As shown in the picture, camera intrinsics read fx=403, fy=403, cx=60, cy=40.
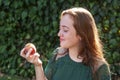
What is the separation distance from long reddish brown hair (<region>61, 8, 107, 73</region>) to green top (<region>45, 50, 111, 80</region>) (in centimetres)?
5

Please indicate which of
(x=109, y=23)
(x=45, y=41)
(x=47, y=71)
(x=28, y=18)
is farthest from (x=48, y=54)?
(x=47, y=71)

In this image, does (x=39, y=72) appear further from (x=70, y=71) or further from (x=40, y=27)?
(x=40, y=27)

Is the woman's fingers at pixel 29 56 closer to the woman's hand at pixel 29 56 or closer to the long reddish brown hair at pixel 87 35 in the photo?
the woman's hand at pixel 29 56

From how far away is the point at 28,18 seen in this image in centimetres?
625

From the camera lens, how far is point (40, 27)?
20.2 ft

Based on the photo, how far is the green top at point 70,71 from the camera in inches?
126

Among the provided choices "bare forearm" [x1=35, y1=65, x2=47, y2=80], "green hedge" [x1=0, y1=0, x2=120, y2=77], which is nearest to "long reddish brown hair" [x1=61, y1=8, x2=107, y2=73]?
"bare forearm" [x1=35, y1=65, x2=47, y2=80]

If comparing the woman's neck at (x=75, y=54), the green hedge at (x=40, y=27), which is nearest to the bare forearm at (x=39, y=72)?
the woman's neck at (x=75, y=54)

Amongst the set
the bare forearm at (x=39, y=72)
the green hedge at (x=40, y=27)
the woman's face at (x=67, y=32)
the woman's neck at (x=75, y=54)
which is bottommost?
the green hedge at (x=40, y=27)

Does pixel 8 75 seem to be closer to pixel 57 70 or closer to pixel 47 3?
pixel 47 3

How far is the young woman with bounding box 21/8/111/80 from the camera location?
319 centimetres

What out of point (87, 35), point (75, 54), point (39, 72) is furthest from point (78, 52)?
point (39, 72)

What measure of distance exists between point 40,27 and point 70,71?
2946 mm

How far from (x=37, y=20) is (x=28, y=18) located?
7.4 inches
